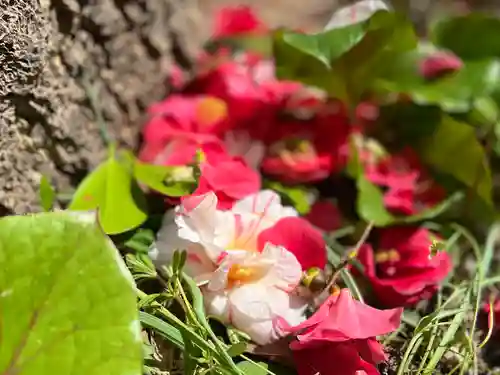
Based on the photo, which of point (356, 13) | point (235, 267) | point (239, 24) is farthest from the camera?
point (239, 24)

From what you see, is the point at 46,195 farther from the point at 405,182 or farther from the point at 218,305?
the point at 405,182

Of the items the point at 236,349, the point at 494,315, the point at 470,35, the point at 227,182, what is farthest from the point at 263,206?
the point at 470,35

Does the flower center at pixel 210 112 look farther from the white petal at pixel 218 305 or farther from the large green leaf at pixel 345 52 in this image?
the white petal at pixel 218 305

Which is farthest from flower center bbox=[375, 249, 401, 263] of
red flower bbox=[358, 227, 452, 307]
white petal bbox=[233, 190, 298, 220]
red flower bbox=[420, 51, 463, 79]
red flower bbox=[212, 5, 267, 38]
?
red flower bbox=[212, 5, 267, 38]

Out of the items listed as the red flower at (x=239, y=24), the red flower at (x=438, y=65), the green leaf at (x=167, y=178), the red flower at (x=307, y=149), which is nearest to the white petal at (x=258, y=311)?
the green leaf at (x=167, y=178)

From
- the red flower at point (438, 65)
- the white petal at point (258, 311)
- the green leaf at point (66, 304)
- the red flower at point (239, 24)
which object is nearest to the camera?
the green leaf at point (66, 304)

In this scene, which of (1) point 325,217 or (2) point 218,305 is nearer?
(2) point 218,305
